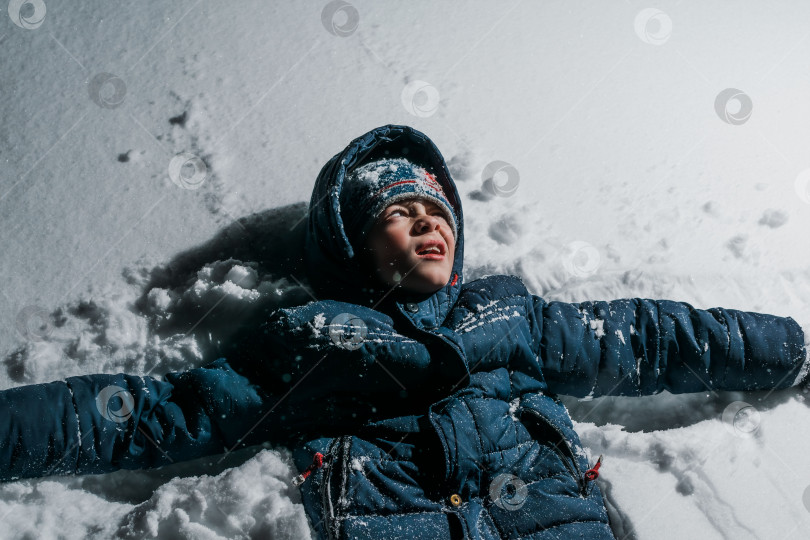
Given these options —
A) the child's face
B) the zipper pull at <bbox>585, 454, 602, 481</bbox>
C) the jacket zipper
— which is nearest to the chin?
the child's face

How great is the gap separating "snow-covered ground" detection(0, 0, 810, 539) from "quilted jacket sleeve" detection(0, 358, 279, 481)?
0.13 meters

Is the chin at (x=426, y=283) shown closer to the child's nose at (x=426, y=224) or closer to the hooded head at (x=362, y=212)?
the hooded head at (x=362, y=212)

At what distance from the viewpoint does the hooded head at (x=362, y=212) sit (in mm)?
2006

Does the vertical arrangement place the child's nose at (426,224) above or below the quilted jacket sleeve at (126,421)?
above

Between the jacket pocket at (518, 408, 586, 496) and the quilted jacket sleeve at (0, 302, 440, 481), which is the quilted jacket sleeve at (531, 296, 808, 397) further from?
the quilted jacket sleeve at (0, 302, 440, 481)

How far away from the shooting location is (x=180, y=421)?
1771mm

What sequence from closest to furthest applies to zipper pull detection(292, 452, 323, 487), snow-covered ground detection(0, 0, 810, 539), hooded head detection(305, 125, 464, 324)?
zipper pull detection(292, 452, 323, 487) < snow-covered ground detection(0, 0, 810, 539) < hooded head detection(305, 125, 464, 324)

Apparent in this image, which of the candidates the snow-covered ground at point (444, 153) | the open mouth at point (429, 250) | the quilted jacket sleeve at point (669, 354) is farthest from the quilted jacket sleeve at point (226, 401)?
the quilted jacket sleeve at point (669, 354)

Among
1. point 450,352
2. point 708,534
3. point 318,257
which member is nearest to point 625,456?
point 708,534

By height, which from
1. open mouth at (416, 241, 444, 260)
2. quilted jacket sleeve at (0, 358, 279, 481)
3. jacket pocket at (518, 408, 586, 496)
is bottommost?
quilted jacket sleeve at (0, 358, 279, 481)

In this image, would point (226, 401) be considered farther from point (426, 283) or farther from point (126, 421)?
point (426, 283)

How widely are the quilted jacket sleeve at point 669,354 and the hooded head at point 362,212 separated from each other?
1.38 feet

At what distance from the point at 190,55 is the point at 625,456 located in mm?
2392

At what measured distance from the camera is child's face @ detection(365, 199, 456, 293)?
1893 mm
